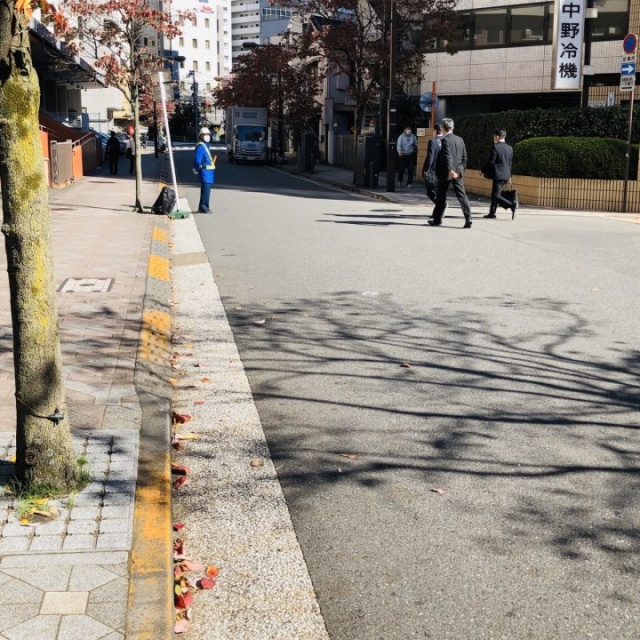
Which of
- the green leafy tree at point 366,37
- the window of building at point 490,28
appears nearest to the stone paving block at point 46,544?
the green leafy tree at point 366,37

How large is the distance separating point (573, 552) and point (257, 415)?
2.51m

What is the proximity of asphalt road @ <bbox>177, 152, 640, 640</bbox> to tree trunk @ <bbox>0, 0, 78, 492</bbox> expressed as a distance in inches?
47.0

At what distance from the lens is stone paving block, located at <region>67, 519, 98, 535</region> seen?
381 cm

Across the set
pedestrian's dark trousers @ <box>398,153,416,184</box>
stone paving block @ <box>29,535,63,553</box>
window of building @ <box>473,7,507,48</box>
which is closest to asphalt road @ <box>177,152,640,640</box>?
stone paving block @ <box>29,535,63,553</box>

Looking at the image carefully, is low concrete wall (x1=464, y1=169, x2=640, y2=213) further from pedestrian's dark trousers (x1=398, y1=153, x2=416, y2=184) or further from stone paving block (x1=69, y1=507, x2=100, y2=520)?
stone paving block (x1=69, y1=507, x2=100, y2=520)

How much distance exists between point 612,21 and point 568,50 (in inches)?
389

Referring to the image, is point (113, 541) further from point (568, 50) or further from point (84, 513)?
point (568, 50)

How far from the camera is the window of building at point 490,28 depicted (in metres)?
37.4

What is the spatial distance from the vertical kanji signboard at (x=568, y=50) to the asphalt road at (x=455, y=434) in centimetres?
1476

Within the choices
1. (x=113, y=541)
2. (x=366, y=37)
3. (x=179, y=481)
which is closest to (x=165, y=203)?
(x=179, y=481)

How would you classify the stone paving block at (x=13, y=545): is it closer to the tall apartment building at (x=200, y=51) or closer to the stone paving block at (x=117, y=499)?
the stone paving block at (x=117, y=499)

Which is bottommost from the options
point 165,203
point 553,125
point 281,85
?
point 165,203

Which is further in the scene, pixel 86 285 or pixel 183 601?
pixel 86 285

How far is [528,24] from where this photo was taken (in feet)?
120
